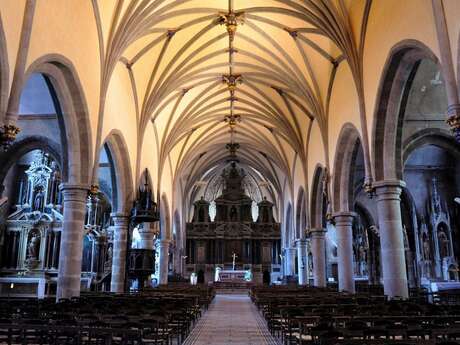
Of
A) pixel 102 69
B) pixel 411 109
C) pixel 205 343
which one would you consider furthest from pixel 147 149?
pixel 205 343

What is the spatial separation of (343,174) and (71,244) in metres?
11.5

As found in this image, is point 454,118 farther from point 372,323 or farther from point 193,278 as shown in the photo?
point 193,278

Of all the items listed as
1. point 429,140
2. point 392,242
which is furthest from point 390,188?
point 429,140

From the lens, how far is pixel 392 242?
12758 mm

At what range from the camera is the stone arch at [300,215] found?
93.3 feet

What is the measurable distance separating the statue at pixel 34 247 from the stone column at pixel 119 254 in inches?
335

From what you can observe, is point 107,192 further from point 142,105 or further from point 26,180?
point 142,105

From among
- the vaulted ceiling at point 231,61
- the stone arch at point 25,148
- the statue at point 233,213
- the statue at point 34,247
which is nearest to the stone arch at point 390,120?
the vaulted ceiling at point 231,61

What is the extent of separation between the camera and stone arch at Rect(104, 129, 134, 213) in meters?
18.0

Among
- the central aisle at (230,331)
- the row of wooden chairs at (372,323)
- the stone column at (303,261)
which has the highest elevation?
the stone column at (303,261)

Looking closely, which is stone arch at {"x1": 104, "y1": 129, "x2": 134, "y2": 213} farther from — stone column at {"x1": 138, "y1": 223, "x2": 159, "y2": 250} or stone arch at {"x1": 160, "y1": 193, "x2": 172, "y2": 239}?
stone arch at {"x1": 160, "y1": 193, "x2": 172, "y2": 239}

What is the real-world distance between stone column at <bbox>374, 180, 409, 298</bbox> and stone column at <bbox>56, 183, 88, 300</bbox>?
30.9 feet

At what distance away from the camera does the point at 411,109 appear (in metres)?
18.5

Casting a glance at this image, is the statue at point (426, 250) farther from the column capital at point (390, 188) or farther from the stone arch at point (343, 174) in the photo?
the column capital at point (390, 188)
